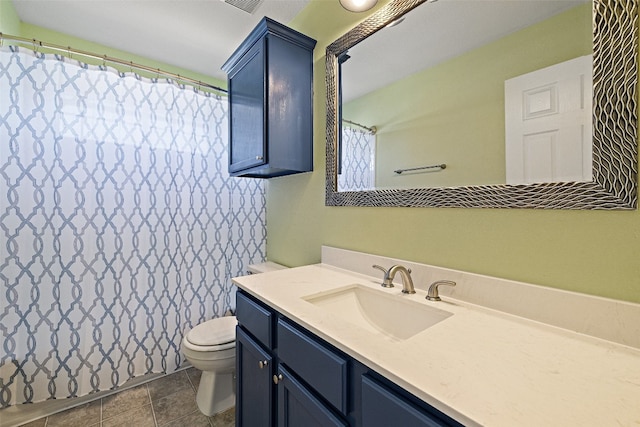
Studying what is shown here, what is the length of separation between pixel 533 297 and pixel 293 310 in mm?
741

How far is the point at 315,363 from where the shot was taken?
2.58 feet

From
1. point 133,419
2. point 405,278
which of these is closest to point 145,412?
point 133,419

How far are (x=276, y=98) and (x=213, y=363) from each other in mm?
1581

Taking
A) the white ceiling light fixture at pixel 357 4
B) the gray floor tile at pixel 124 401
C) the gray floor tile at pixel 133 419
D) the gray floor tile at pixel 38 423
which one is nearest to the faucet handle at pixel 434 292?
the white ceiling light fixture at pixel 357 4

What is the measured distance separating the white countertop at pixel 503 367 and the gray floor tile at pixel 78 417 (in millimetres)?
1644

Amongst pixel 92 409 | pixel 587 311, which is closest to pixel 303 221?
pixel 587 311

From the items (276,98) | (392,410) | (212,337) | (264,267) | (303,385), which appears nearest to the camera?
(392,410)

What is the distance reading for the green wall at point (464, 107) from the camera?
80 centimetres

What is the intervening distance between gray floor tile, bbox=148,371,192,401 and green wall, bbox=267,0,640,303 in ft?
3.99

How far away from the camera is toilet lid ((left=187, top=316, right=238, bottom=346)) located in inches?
63.7

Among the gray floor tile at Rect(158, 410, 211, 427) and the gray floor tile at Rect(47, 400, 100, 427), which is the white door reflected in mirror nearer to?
the gray floor tile at Rect(158, 410, 211, 427)

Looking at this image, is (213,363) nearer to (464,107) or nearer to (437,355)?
(437,355)

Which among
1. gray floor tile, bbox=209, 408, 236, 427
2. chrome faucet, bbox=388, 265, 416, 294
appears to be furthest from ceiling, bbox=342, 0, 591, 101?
gray floor tile, bbox=209, 408, 236, 427

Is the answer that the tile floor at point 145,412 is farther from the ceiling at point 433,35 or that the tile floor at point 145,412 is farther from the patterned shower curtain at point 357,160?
the ceiling at point 433,35
